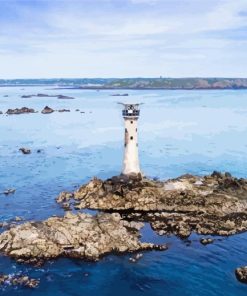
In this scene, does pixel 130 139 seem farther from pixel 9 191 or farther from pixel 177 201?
pixel 9 191

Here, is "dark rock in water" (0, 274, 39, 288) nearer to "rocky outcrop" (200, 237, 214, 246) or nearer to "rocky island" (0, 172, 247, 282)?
"rocky island" (0, 172, 247, 282)

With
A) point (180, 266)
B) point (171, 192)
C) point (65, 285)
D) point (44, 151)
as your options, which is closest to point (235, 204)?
point (171, 192)

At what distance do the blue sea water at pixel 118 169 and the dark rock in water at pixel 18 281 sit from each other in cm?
55

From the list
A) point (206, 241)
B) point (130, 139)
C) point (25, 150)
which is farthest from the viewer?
point (25, 150)

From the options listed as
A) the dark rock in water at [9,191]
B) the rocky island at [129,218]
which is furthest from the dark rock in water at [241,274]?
the dark rock in water at [9,191]

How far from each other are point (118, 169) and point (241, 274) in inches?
1517

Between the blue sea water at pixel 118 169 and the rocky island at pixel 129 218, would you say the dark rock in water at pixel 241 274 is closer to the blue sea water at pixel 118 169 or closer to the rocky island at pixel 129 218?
the rocky island at pixel 129 218

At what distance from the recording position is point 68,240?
39.7 m

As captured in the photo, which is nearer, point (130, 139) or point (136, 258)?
point (136, 258)

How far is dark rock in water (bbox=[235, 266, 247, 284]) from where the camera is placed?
113ft

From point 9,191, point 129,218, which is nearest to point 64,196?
point 9,191

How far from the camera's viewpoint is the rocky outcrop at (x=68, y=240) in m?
38.2

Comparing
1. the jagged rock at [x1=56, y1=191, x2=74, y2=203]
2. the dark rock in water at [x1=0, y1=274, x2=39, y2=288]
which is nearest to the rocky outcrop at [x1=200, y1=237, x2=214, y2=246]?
the dark rock in water at [x1=0, y1=274, x2=39, y2=288]

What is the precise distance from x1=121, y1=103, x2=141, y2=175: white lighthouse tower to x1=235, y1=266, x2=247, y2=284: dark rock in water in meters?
23.0
